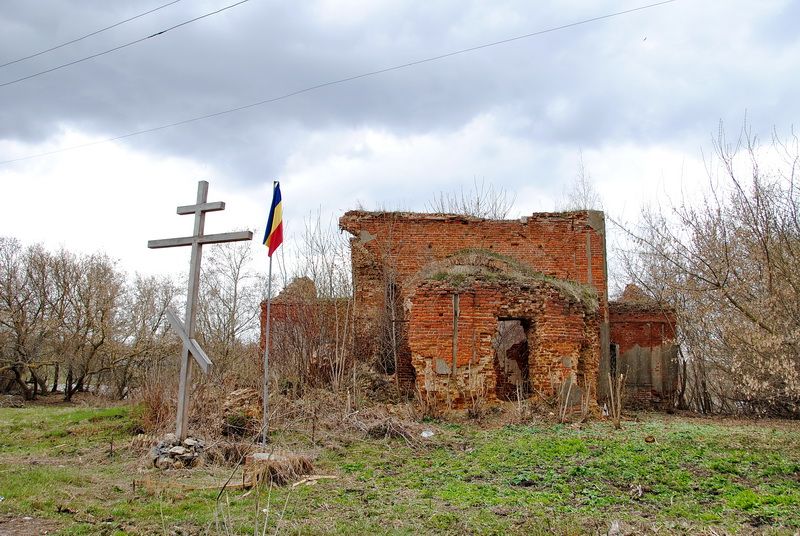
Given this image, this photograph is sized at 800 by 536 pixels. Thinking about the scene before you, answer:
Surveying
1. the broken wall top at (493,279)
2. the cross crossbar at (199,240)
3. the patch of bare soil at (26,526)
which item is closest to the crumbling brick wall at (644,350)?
the broken wall top at (493,279)

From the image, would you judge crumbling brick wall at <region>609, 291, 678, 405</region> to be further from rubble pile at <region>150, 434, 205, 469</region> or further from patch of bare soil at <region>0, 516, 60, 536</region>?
patch of bare soil at <region>0, 516, 60, 536</region>

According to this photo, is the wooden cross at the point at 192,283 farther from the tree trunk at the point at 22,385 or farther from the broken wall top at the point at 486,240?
the tree trunk at the point at 22,385

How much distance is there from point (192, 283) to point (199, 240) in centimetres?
62

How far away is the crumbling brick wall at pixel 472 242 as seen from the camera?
1744 centimetres

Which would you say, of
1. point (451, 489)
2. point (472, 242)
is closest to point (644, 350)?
point (472, 242)

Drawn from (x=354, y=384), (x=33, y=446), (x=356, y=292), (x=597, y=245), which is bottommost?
(x=33, y=446)

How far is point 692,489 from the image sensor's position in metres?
6.32

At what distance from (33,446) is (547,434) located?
27.2 ft

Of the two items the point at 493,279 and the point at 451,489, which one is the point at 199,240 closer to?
the point at 451,489

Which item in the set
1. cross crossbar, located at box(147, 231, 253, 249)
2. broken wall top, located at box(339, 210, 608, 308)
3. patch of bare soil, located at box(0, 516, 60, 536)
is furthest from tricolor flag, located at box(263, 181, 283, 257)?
broken wall top, located at box(339, 210, 608, 308)

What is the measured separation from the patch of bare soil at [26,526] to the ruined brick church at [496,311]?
27.8 ft

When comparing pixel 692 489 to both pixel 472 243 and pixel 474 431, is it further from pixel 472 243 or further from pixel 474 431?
pixel 472 243

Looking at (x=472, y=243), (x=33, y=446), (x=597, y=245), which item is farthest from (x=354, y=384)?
(x=597, y=245)

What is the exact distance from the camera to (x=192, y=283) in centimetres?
895
